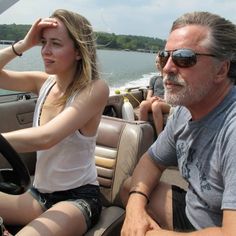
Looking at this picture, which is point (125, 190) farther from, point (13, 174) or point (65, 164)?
point (13, 174)

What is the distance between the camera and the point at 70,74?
6.28 feet

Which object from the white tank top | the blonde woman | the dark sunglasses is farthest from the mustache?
the white tank top

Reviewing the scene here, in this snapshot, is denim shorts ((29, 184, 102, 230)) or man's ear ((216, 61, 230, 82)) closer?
man's ear ((216, 61, 230, 82))

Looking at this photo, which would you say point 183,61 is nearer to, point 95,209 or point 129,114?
point 95,209

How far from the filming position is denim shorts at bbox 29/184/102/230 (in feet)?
5.81

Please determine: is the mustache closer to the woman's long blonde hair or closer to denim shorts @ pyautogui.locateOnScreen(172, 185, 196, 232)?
the woman's long blonde hair

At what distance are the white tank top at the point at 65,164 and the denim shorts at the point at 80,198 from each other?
2 centimetres

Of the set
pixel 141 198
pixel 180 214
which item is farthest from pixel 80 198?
pixel 180 214

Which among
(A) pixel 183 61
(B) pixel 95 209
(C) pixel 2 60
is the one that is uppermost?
(A) pixel 183 61

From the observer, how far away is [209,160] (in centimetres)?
144

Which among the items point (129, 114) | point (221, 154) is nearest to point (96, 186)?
point (221, 154)

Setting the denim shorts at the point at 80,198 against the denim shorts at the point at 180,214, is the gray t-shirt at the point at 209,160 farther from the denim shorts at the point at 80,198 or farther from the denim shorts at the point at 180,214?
the denim shorts at the point at 80,198

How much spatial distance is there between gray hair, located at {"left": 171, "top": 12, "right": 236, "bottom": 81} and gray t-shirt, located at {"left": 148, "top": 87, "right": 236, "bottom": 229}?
13 centimetres

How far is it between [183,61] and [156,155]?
1.87 feet
